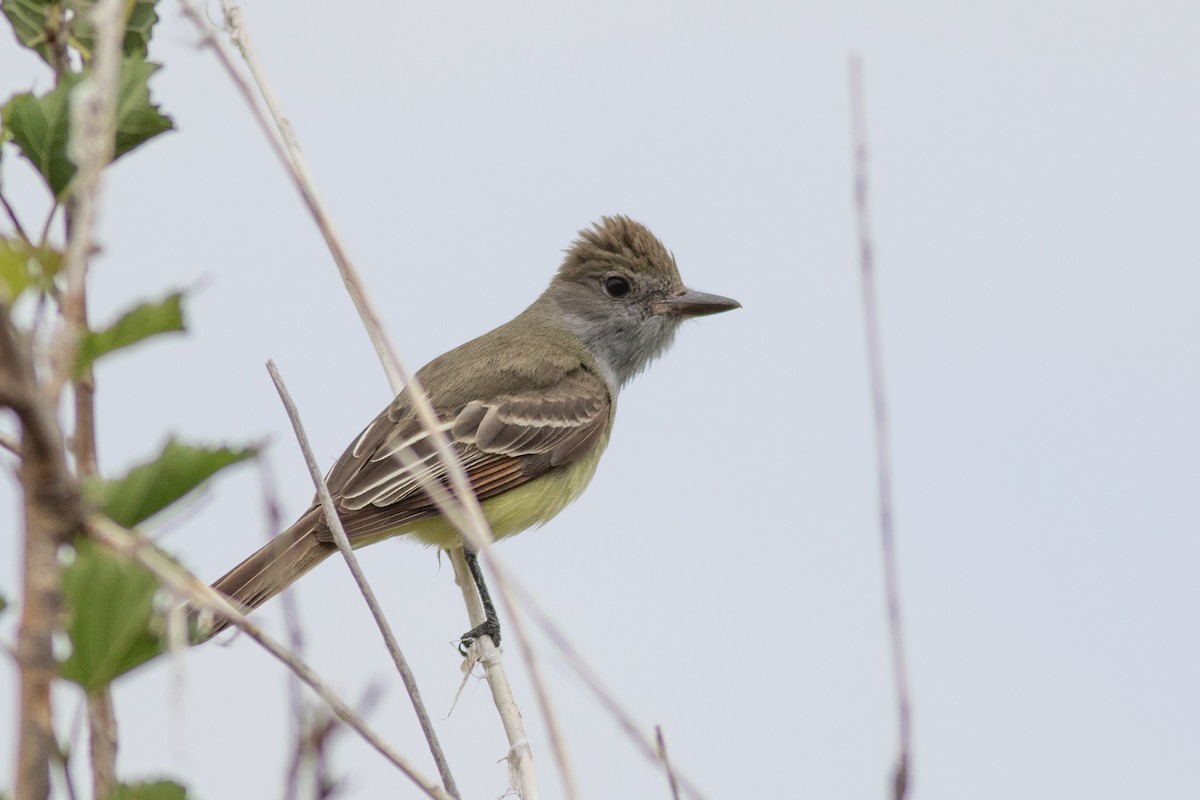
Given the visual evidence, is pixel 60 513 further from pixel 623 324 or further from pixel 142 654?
pixel 623 324

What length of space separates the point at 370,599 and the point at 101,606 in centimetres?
111

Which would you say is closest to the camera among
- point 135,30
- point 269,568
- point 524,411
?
point 135,30

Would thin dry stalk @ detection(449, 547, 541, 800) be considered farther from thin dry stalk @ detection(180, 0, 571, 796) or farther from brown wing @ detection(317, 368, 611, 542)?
thin dry stalk @ detection(180, 0, 571, 796)

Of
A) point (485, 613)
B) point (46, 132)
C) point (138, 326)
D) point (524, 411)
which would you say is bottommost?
point (485, 613)

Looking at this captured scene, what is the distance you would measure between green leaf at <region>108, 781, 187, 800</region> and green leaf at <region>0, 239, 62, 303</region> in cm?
46

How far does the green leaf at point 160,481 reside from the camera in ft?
3.98

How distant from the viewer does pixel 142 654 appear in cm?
115

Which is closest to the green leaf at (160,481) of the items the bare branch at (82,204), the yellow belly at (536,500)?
the bare branch at (82,204)

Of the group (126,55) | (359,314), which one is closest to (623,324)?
(359,314)

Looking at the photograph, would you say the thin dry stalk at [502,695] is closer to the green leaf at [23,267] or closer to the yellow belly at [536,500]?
the yellow belly at [536,500]

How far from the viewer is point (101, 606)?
3.41 feet

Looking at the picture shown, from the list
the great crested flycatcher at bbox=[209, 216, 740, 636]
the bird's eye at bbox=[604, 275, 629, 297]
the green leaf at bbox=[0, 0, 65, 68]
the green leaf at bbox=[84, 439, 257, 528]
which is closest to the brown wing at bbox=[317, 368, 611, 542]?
the great crested flycatcher at bbox=[209, 216, 740, 636]

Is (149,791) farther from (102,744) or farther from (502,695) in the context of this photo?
(502,695)

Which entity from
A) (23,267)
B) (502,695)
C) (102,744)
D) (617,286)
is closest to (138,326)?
(23,267)
